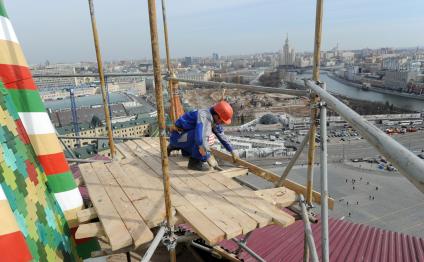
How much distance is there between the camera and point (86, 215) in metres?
2.55

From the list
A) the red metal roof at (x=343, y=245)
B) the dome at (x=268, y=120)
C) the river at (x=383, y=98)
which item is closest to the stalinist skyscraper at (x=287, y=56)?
the river at (x=383, y=98)

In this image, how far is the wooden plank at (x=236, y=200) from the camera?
2.31m

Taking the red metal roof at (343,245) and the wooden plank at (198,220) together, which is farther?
the red metal roof at (343,245)

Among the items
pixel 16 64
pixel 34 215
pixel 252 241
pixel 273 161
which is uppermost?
pixel 16 64

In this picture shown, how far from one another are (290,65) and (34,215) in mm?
128283

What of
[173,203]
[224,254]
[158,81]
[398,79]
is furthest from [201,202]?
[398,79]

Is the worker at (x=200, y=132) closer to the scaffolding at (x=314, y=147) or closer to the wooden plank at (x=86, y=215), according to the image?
the scaffolding at (x=314, y=147)

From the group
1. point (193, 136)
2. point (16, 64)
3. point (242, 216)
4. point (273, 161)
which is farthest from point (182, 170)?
point (273, 161)

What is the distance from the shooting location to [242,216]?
7.75 feet

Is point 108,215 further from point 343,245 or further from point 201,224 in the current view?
point 343,245

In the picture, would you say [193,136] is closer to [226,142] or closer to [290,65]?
[226,142]

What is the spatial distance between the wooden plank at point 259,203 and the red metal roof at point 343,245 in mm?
1429

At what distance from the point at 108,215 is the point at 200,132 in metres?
1.38

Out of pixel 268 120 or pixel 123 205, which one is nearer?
pixel 123 205
